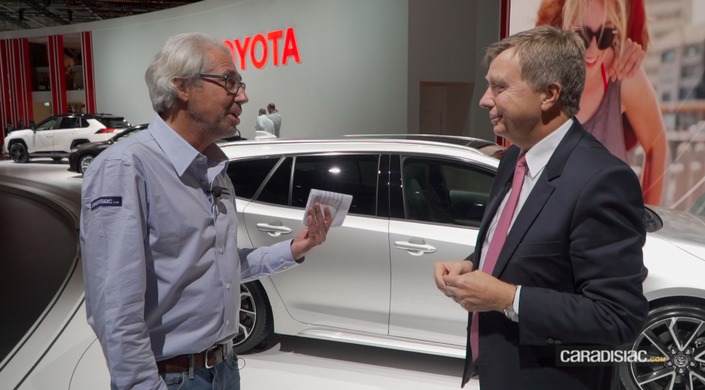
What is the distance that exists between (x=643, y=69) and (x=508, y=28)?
5.40ft

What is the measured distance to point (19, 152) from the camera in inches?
607

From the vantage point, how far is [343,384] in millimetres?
3152

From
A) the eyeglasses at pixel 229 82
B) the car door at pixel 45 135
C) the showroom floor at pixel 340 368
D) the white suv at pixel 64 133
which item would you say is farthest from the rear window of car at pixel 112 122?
the eyeglasses at pixel 229 82

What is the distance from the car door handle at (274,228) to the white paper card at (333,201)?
1.54 metres

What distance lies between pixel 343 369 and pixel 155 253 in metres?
2.16

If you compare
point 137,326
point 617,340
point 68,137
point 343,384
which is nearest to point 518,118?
point 617,340

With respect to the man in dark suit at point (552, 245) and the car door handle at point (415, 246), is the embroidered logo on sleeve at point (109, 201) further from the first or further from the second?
the car door handle at point (415, 246)

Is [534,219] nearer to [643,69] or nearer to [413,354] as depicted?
[413,354]

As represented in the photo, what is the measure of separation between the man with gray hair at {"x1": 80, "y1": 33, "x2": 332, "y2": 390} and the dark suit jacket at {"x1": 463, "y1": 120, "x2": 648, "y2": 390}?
0.74 meters

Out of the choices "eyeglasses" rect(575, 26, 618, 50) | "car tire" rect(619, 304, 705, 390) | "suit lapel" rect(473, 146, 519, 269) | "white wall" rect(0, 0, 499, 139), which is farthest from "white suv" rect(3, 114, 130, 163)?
"suit lapel" rect(473, 146, 519, 269)

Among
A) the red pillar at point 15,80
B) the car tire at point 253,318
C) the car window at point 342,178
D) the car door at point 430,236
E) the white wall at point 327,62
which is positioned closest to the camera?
the car door at point 430,236

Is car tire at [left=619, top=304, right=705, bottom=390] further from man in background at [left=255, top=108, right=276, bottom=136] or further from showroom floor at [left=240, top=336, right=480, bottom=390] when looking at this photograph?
man in background at [left=255, top=108, right=276, bottom=136]

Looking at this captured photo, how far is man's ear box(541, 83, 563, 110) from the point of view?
124 centimetres

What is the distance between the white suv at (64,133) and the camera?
14.3 metres
